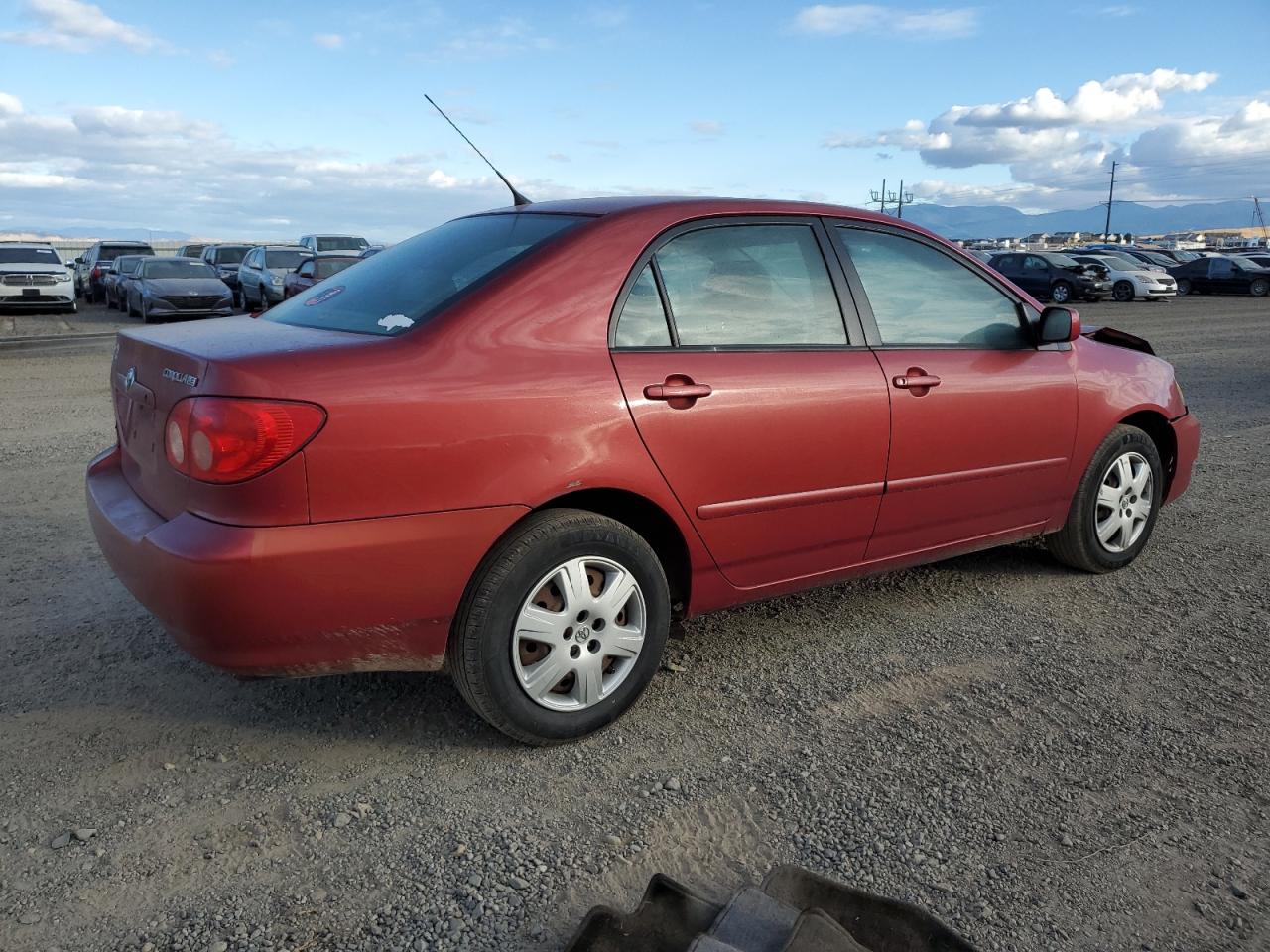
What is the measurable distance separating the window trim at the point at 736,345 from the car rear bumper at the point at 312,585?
736 millimetres

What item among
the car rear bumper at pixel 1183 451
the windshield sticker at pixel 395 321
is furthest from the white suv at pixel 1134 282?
the windshield sticker at pixel 395 321

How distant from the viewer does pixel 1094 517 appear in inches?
182

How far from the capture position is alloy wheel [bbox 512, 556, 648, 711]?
119 inches

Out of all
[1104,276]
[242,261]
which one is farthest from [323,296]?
[1104,276]

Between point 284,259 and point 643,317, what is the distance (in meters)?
22.1

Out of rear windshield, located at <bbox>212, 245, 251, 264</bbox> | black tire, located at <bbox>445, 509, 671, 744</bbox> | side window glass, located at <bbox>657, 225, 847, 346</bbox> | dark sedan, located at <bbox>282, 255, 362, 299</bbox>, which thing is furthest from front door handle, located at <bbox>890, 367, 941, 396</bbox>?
rear windshield, located at <bbox>212, 245, 251, 264</bbox>

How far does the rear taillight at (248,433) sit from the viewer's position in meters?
2.64

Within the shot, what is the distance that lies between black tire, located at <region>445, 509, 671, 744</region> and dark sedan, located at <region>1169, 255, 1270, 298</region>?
37.6 m

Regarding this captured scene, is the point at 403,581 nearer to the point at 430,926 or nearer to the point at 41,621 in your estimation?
the point at 430,926

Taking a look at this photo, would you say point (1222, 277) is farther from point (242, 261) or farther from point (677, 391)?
point (677, 391)

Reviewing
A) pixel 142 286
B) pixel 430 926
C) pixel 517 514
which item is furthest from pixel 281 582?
pixel 142 286

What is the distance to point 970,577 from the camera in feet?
15.6

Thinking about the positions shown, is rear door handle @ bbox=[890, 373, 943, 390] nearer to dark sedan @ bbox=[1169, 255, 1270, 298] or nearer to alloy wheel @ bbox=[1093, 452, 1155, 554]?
alloy wheel @ bbox=[1093, 452, 1155, 554]

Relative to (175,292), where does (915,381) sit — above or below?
above
